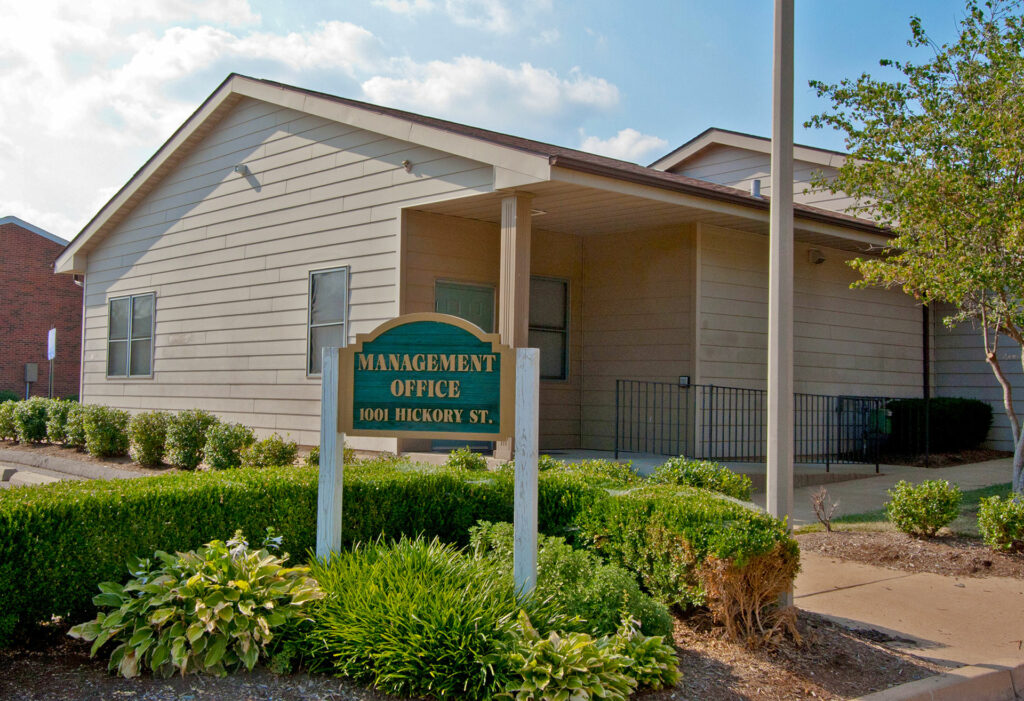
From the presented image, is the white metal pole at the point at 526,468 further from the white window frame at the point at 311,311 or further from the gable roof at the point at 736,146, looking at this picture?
the gable roof at the point at 736,146

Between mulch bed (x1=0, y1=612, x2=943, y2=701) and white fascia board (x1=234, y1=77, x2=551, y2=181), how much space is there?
5610 millimetres

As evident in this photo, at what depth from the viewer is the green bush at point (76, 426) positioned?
1441 centimetres

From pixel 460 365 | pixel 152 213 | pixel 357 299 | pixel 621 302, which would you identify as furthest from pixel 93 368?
pixel 460 365

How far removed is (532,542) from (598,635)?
0.60m

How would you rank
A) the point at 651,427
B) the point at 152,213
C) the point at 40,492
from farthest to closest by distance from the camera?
1. the point at 152,213
2. the point at 651,427
3. the point at 40,492

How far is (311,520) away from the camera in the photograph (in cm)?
590

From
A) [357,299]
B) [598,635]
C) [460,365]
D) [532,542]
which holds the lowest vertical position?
[598,635]

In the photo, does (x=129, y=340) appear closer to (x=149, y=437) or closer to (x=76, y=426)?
(x=76, y=426)

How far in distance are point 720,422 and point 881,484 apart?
2.35 m

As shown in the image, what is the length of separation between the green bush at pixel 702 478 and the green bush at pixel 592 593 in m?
2.24

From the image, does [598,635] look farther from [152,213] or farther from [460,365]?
[152,213]

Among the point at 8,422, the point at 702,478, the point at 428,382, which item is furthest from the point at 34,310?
the point at 428,382

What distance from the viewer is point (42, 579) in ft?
15.2

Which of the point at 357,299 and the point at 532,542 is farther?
the point at 357,299
